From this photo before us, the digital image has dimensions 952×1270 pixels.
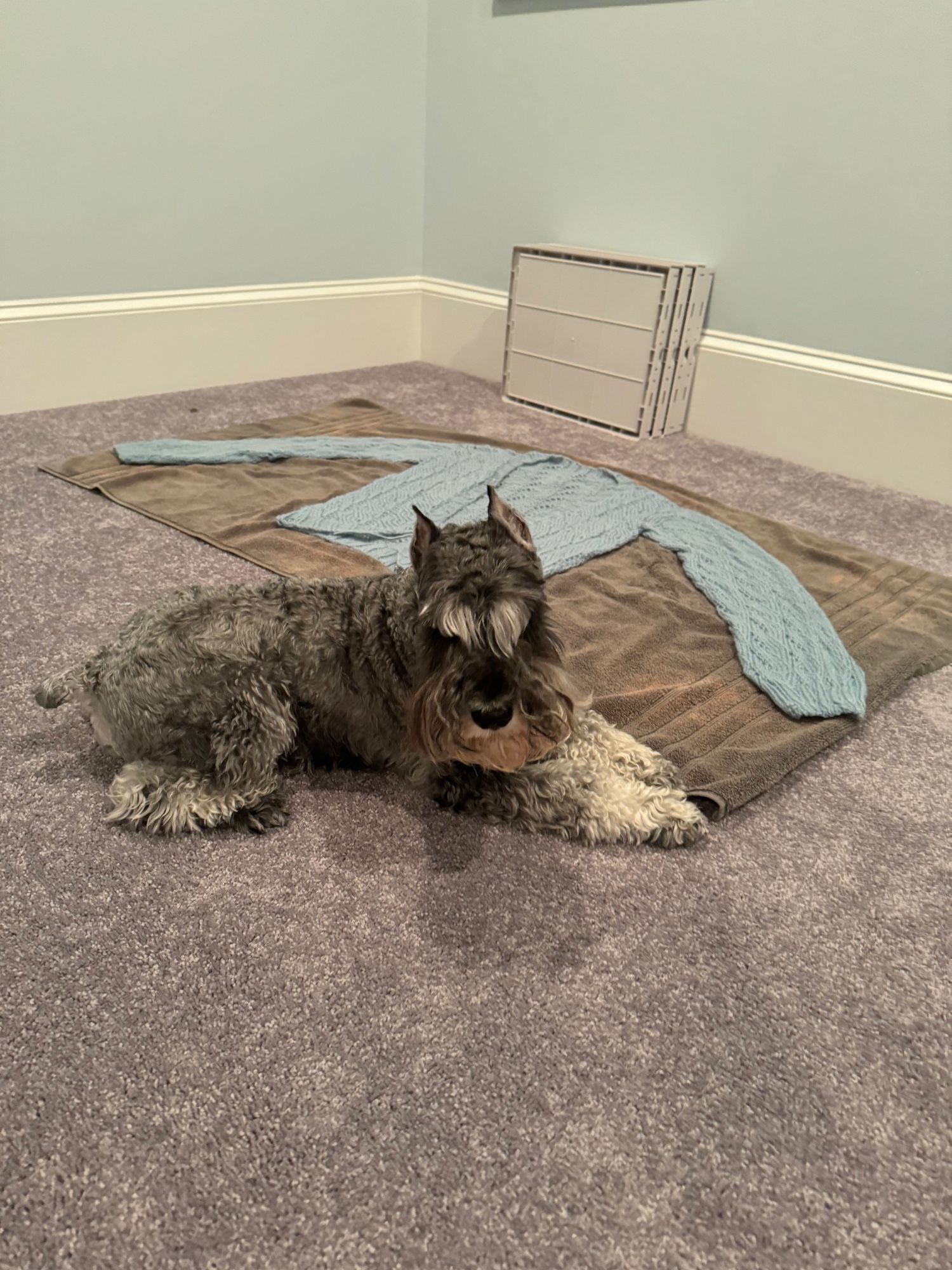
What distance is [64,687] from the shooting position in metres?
1.86

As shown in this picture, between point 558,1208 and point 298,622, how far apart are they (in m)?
1.15

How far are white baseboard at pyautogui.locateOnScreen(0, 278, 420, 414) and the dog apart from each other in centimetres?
297

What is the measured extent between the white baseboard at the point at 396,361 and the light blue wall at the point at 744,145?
16 cm

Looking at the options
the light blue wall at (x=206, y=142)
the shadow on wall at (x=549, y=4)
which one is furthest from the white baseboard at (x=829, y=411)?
the light blue wall at (x=206, y=142)

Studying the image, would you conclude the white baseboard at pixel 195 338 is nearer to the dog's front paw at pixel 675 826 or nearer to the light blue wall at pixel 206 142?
the light blue wall at pixel 206 142

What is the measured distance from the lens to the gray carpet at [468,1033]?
1179 mm

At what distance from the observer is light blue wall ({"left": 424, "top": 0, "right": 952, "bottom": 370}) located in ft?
11.6

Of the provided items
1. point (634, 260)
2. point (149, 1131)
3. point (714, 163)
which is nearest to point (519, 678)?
point (149, 1131)

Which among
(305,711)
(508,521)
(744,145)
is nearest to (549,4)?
(744,145)

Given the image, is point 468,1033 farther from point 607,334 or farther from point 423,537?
point 607,334

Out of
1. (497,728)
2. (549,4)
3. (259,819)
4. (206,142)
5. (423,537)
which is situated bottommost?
(259,819)

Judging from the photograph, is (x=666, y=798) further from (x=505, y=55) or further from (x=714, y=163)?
(x=505, y=55)

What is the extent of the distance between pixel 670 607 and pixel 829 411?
1.83 meters

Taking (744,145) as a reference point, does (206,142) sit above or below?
below
